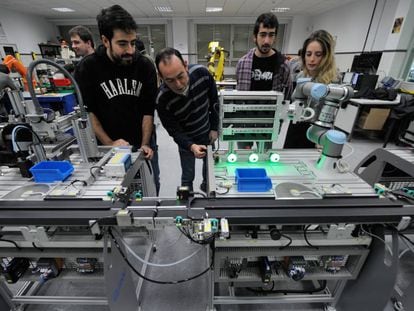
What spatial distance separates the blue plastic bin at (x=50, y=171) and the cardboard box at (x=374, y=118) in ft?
14.1

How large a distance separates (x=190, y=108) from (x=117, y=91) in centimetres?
53

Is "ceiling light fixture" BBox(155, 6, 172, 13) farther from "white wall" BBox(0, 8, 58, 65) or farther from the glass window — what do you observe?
"white wall" BBox(0, 8, 58, 65)

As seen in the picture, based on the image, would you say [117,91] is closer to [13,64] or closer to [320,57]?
[320,57]

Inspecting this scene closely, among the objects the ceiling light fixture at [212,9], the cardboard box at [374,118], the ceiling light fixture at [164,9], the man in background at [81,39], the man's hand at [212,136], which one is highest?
the ceiling light fixture at [212,9]

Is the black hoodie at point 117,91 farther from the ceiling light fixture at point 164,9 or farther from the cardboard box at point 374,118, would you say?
the ceiling light fixture at point 164,9

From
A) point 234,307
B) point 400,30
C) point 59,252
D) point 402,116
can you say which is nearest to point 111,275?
point 59,252

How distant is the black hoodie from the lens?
1457mm

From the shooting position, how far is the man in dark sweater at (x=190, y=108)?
1.38 m

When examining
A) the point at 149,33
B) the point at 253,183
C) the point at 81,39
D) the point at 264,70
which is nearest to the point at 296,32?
the point at 149,33

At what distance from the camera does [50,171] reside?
1.04 metres

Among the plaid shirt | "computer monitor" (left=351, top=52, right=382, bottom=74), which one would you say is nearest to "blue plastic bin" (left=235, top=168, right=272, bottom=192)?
the plaid shirt

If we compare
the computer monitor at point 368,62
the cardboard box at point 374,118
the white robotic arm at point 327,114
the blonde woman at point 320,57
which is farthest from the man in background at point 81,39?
the computer monitor at point 368,62

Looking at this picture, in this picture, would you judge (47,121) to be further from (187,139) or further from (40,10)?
(40,10)

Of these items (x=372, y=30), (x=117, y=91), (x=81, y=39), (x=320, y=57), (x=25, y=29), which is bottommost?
(x=117, y=91)
